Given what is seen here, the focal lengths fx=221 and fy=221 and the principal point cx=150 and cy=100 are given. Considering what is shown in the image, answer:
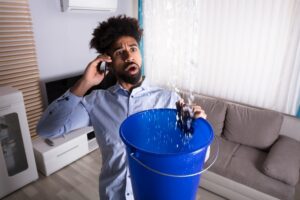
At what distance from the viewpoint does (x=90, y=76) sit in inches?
33.7

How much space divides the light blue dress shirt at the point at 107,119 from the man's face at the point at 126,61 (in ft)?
0.21

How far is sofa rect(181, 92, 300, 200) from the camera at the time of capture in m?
1.78

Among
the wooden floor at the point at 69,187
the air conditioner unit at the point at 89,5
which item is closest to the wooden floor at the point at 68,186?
the wooden floor at the point at 69,187

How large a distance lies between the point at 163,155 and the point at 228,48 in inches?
88.6

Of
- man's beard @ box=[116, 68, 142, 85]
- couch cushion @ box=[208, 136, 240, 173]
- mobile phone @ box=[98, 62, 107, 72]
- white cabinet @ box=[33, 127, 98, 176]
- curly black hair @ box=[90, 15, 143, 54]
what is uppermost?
curly black hair @ box=[90, 15, 143, 54]

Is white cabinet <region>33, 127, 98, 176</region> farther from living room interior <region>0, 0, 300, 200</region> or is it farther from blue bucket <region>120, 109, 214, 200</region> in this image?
blue bucket <region>120, 109, 214, 200</region>

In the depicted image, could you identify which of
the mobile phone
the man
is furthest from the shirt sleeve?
the mobile phone

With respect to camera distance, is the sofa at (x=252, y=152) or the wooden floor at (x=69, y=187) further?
the wooden floor at (x=69, y=187)

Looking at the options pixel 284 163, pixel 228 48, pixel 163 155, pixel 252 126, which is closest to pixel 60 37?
pixel 228 48

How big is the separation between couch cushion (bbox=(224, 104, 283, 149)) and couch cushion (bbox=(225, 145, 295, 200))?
0.39 feet

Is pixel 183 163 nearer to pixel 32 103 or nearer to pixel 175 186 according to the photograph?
pixel 175 186

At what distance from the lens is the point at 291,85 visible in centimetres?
219

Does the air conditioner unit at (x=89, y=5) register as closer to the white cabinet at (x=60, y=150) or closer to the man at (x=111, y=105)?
the white cabinet at (x=60, y=150)

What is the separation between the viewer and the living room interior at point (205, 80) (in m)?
1.98
